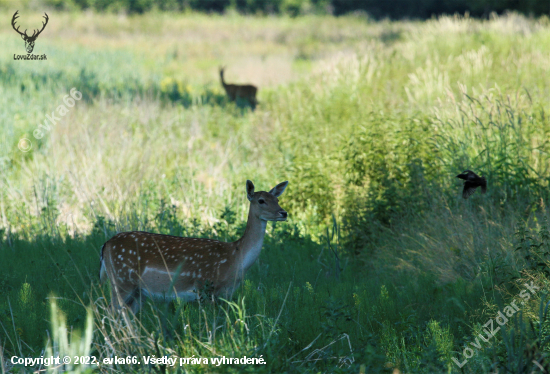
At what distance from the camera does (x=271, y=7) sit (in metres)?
62.9

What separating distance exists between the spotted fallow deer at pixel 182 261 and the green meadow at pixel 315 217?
0.22 metres

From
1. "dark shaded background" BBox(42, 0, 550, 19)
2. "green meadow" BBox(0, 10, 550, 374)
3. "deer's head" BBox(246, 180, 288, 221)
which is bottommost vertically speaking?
"green meadow" BBox(0, 10, 550, 374)

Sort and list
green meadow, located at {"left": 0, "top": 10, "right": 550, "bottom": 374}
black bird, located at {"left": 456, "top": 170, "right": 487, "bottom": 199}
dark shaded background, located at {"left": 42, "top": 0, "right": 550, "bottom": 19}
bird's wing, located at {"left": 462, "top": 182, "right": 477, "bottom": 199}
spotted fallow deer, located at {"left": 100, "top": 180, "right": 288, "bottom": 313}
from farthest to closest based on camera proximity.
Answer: dark shaded background, located at {"left": 42, "top": 0, "right": 550, "bottom": 19}, bird's wing, located at {"left": 462, "top": 182, "right": 477, "bottom": 199}, black bird, located at {"left": 456, "top": 170, "right": 487, "bottom": 199}, spotted fallow deer, located at {"left": 100, "top": 180, "right": 288, "bottom": 313}, green meadow, located at {"left": 0, "top": 10, "right": 550, "bottom": 374}

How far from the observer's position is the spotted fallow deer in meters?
5.33

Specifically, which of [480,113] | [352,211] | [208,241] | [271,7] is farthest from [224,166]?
[271,7]

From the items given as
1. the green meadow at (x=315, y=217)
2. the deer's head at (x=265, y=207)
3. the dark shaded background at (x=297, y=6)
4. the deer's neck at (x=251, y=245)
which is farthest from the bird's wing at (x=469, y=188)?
the dark shaded background at (x=297, y=6)

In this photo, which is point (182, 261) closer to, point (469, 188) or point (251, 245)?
point (251, 245)

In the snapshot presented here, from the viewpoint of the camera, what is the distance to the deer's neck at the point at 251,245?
537 cm

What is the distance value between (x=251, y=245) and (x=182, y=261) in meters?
0.63

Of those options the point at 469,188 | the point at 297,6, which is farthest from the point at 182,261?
the point at 297,6

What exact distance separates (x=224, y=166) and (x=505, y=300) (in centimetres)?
674

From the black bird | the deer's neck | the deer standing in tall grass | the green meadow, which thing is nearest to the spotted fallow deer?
the deer's neck

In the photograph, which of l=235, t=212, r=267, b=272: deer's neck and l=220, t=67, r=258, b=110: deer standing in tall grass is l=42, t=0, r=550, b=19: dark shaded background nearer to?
l=220, t=67, r=258, b=110: deer standing in tall grass

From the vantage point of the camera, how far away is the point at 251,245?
17.7ft
